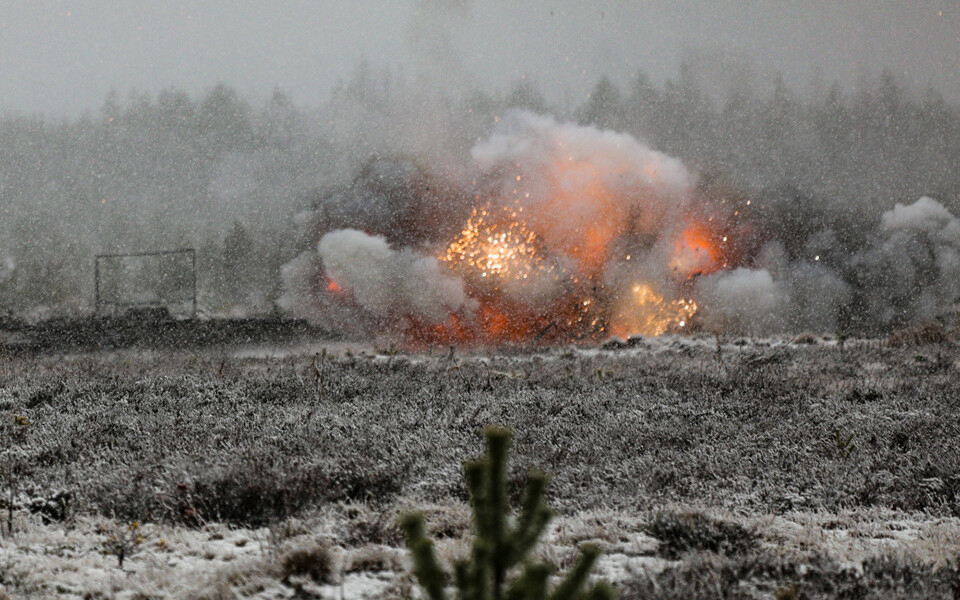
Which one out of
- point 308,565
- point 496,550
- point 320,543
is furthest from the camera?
point 320,543

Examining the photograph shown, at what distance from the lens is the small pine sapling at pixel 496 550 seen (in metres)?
1.89

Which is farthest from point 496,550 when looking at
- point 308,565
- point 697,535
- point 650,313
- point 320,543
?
point 650,313

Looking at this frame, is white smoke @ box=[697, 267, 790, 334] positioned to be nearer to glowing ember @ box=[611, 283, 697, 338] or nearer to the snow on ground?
glowing ember @ box=[611, 283, 697, 338]

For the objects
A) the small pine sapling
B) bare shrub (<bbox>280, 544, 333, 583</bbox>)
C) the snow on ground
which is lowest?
the snow on ground

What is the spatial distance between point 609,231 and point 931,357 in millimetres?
22381

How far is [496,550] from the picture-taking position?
2.02 metres

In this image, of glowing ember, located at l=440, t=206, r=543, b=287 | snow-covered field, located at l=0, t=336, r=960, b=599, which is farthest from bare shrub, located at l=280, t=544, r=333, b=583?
glowing ember, located at l=440, t=206, r=543, b=287

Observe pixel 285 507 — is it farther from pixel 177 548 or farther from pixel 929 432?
pixel 929 432

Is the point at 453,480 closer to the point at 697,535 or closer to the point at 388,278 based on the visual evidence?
the point at 697,535

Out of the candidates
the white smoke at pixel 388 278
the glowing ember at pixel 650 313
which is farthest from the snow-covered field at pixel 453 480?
the glowing ember at pixel 650 313

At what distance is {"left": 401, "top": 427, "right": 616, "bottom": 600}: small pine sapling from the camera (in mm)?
1889

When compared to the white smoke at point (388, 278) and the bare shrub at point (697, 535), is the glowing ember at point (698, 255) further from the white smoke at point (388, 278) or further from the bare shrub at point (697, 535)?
the bare shrub at point (697, 535)

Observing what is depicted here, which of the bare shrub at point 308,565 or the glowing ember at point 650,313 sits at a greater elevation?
the glowing ember at point 650,313

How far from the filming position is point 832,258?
5169 centimetres
